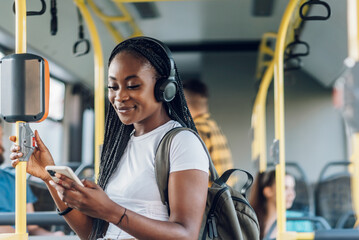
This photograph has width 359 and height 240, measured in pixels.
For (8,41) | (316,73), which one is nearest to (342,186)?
(8,41)

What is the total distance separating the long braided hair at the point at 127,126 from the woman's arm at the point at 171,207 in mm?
288

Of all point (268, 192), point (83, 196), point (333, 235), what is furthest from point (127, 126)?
point (268, 192)

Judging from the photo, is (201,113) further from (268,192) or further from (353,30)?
(353,30)

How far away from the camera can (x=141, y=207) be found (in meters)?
1.57

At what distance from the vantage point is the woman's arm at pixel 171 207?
1365 mm

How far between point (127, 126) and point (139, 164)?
0.73ft

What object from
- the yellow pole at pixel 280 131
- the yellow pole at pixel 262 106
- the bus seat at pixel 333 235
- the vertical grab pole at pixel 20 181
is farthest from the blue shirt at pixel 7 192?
the yellow pole at pixel 262 106

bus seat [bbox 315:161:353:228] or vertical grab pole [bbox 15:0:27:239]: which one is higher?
vertical grab pole [bbox 15:0:27:239]

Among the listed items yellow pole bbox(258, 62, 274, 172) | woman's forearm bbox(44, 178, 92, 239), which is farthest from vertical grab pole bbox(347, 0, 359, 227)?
yellow pole bbox(258, 62, 274, 172)

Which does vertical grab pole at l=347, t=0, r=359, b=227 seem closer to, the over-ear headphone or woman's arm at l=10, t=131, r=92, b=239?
the over-ear headphone

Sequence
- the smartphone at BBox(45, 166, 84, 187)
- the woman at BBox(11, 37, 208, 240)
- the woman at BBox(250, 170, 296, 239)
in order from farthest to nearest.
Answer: the woman at BBox(250, 170, 296, 239) → the woman at BBox(11, 37, 208, 240) → the smartphone at BBox(45, 166, 84, 187)

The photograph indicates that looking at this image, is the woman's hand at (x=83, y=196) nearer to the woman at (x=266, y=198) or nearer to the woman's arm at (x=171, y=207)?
the woman's arm at (x=171, y=207)

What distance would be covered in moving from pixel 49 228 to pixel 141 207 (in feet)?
7.79

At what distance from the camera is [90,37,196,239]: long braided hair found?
1.66 metres
